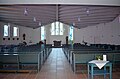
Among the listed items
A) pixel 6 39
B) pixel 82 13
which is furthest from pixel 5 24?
pixel 82 13

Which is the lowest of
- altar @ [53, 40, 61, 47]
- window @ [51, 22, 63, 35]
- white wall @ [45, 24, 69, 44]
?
altar @ [53, 40, 61, 47]

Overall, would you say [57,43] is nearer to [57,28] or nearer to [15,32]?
[57,28]

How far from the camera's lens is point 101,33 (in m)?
17.6

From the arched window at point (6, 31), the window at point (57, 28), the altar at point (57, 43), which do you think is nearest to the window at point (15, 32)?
the arched window at point (6, 31)

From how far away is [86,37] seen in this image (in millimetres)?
21688

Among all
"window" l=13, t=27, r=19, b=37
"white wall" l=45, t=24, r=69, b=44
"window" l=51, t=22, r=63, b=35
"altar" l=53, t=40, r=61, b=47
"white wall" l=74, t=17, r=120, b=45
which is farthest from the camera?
"window" l=51, t=22, r=63, b=35

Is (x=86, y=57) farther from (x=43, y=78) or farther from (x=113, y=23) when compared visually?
(x=113, y=23)

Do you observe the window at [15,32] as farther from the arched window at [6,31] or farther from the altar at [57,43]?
the altar at [57,43]

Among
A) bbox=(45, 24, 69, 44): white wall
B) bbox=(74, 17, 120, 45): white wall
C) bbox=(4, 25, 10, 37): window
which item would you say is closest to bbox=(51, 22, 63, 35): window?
bbox=(45, 24, 69, 44): white wall

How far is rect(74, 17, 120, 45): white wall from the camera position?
46.7 ft

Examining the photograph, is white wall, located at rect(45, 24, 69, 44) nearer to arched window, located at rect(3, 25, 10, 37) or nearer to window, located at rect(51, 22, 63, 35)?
window, located at rect(51, 22, 63, 35)

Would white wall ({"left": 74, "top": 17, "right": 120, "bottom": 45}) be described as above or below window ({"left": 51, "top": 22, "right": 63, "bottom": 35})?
below

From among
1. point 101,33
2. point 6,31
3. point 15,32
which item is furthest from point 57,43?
point 6,31

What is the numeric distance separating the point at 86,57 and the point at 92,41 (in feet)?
45.6
